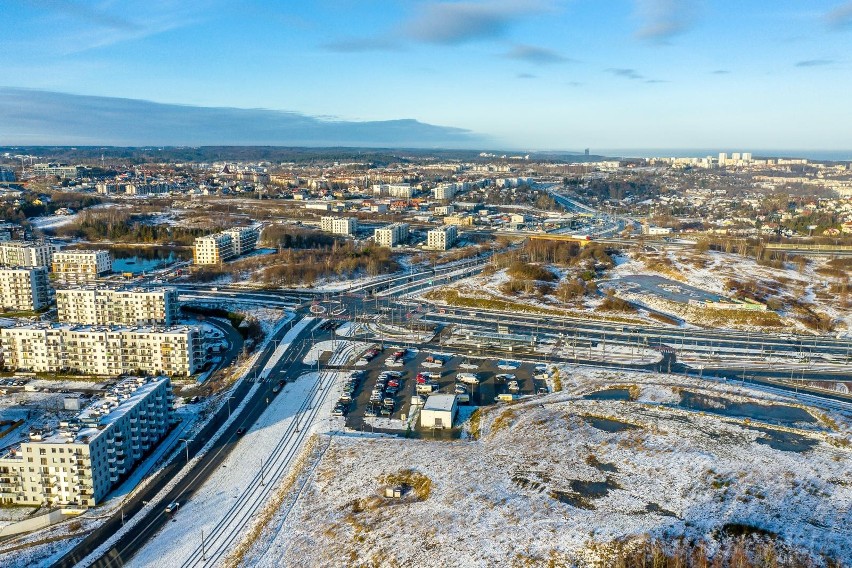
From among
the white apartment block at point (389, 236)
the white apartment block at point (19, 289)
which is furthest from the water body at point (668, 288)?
the white apartment block at point (19, 289)

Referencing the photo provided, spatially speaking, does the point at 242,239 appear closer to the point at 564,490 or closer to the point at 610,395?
the point at 610,395

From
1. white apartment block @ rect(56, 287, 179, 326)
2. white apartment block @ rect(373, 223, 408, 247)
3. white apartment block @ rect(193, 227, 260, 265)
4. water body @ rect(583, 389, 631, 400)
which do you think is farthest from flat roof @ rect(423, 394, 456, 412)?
white apartment block @ rect(373, 223, 408, 247)

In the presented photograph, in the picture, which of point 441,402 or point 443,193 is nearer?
Answer: point 441,402

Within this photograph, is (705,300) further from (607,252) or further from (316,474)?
(316,474)

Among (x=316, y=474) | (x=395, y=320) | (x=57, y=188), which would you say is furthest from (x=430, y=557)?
(x=57, y=188)

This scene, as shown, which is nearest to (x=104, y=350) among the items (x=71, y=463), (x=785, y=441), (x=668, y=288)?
(x=71, y=463)

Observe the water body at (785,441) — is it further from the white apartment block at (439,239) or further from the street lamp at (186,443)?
the white apartment block at (439,239)
